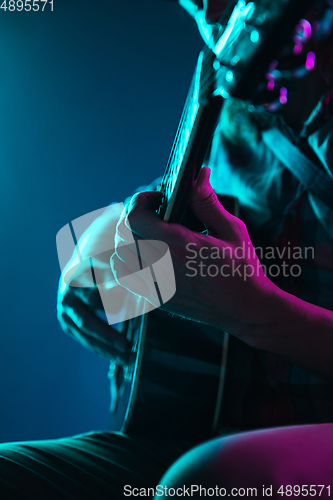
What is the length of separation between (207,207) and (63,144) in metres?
1.03

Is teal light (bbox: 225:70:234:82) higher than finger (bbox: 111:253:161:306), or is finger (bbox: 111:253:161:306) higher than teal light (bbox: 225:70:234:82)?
teal light (bbox: 225:70:234:82)

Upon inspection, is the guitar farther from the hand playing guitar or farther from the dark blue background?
the dark blue background

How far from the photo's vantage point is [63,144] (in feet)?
4.01

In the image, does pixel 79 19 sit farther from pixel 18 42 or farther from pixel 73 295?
pixel 73 295

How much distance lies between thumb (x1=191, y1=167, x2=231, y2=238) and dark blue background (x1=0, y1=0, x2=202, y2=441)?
3.03 feet

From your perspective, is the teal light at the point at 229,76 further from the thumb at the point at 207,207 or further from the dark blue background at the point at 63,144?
the dark blue background at the point at 63,144

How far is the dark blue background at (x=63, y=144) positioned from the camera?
1.19 meters

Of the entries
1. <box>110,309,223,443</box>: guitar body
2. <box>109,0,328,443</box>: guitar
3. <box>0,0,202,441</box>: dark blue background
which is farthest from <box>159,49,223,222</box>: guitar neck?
<box>0,0,202,441</box>: dark blue background

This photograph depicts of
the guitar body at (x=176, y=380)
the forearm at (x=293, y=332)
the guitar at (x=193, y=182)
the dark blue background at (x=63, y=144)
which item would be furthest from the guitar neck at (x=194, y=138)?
the dark blue background at (x=63, y=144)

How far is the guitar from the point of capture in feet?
0.80

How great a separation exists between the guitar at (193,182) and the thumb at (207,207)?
0.04 feet

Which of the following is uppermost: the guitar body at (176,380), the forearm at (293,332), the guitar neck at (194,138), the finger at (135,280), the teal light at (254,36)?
the teal light at (254,36)

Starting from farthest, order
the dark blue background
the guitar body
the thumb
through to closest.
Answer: the dark blue background < the guitar body < the thumb

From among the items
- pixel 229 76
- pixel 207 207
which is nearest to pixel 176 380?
pixel 207 207
